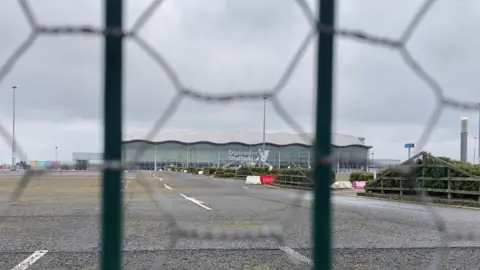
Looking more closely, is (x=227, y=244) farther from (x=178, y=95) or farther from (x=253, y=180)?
(x=253, y=180)

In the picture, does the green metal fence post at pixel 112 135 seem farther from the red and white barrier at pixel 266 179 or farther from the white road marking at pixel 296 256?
the red and white barrier at pixel 266 179

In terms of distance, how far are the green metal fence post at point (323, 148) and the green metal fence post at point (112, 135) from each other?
1.66 feet

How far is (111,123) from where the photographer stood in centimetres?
128

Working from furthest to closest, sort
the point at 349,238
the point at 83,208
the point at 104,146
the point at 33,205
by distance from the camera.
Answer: the point at 33,205
the point at 83,208
the point at 349,238
the point at 104,146

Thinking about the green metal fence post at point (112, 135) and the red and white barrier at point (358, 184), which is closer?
the green metal fence post at point (112, 135)

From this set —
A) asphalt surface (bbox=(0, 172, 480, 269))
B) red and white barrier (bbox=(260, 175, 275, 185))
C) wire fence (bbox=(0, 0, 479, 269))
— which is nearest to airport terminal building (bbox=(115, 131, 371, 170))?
wire fence (bbox=(0, 0, 479, 269))

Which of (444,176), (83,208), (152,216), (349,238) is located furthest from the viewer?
(444,176)

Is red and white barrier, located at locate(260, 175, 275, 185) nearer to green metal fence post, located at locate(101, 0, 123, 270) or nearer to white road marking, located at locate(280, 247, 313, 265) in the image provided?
white road marking, located at locate(280, 247, 313, 265)

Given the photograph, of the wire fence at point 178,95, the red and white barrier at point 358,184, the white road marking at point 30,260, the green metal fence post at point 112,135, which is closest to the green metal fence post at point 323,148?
the wire fence at point 178,95

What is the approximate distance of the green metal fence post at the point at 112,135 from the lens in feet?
4.19

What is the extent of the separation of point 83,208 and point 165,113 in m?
9.23

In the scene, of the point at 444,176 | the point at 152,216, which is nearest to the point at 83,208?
the point at 152,216

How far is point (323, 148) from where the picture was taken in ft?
4.58

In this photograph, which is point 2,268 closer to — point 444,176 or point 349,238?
point 349,238
